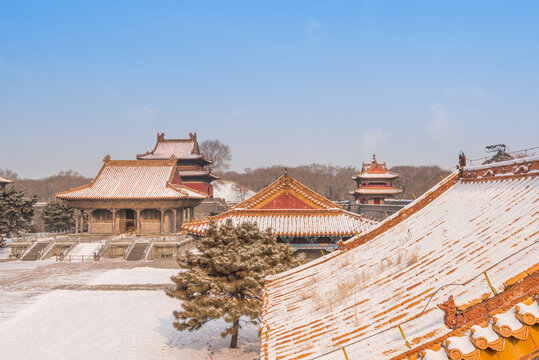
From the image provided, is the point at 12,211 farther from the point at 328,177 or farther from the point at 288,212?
the point at 328,177

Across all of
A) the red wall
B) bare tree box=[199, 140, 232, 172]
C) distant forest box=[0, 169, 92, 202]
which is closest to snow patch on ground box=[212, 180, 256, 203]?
bare tree box=[199, 140, 232, 172]

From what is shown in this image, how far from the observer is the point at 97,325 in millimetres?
13789

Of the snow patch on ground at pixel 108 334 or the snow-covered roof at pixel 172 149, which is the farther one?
the snow-covered roof at pixel 172 149

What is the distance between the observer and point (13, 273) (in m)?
23.0

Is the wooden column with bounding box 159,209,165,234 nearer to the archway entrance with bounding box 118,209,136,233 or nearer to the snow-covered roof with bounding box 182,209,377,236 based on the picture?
the archway entrance with bounding box 118,209,136,233

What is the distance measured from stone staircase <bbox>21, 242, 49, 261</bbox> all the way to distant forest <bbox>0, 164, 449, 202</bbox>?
57.2 metres

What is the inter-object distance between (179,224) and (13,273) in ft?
46.1

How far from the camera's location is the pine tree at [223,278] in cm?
1009

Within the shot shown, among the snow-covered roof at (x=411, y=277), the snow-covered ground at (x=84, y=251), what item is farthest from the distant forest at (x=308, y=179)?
the snow-covered roof at (x=411, y=277)

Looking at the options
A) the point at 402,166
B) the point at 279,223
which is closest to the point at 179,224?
the point at 279,223

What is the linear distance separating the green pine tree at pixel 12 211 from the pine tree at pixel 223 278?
2511cm

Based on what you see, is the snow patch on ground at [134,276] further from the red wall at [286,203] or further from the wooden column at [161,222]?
the red wall at [286,203]

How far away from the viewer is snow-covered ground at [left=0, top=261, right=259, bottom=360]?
11574 millimetres

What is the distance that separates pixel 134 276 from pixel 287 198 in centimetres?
1219
